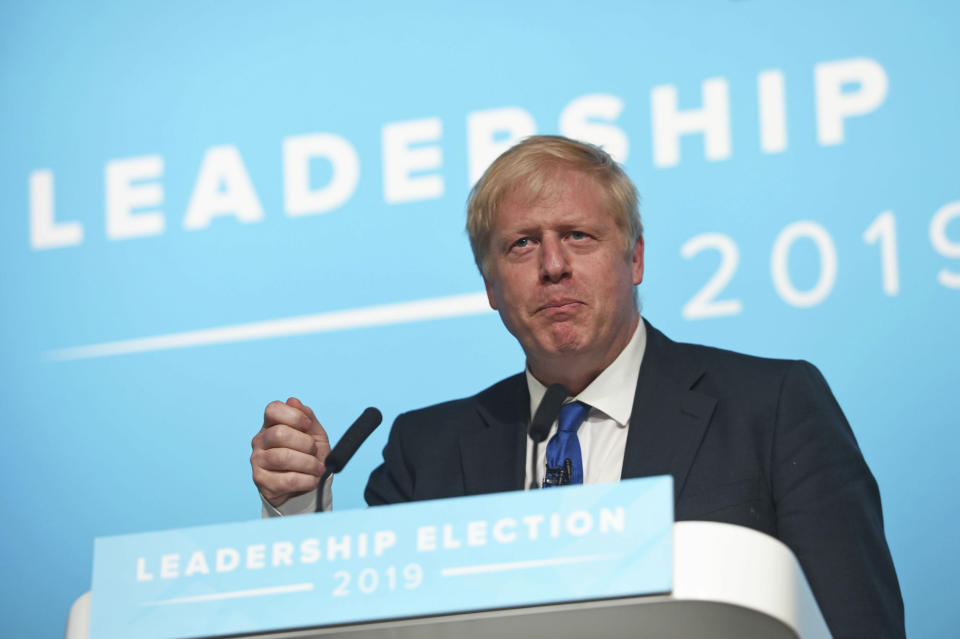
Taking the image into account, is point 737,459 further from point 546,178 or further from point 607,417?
point 546,178

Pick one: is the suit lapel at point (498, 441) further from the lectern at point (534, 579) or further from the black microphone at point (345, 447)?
the lectern at point (534, 579)

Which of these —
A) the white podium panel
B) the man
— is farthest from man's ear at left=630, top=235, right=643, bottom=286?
the white podium panel

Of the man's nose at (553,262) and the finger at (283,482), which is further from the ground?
the man's nose at (553,262)

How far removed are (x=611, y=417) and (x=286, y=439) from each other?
0.59 metres

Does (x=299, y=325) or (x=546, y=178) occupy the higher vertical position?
(x=546, y=178)

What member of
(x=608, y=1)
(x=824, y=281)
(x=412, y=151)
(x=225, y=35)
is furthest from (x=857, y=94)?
(x=225, y=35)

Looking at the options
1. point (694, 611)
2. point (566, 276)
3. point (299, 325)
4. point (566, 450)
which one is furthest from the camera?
point (299, 325)

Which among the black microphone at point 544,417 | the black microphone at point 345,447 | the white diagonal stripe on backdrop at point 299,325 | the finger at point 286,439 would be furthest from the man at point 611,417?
the white diagonal stripe on backdrop at point 299,325

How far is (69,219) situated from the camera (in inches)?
131

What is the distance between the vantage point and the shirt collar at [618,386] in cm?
215

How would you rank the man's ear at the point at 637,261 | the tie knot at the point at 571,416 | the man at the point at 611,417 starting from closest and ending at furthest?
the man at the point at 611,417 < the tie knot at the point at 571,416 < the man's ear at the point at 637,261

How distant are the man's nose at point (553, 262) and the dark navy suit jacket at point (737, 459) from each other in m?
0.21

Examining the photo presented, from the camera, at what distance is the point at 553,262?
216 cm

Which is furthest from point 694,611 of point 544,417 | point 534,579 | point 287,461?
point 287,461
